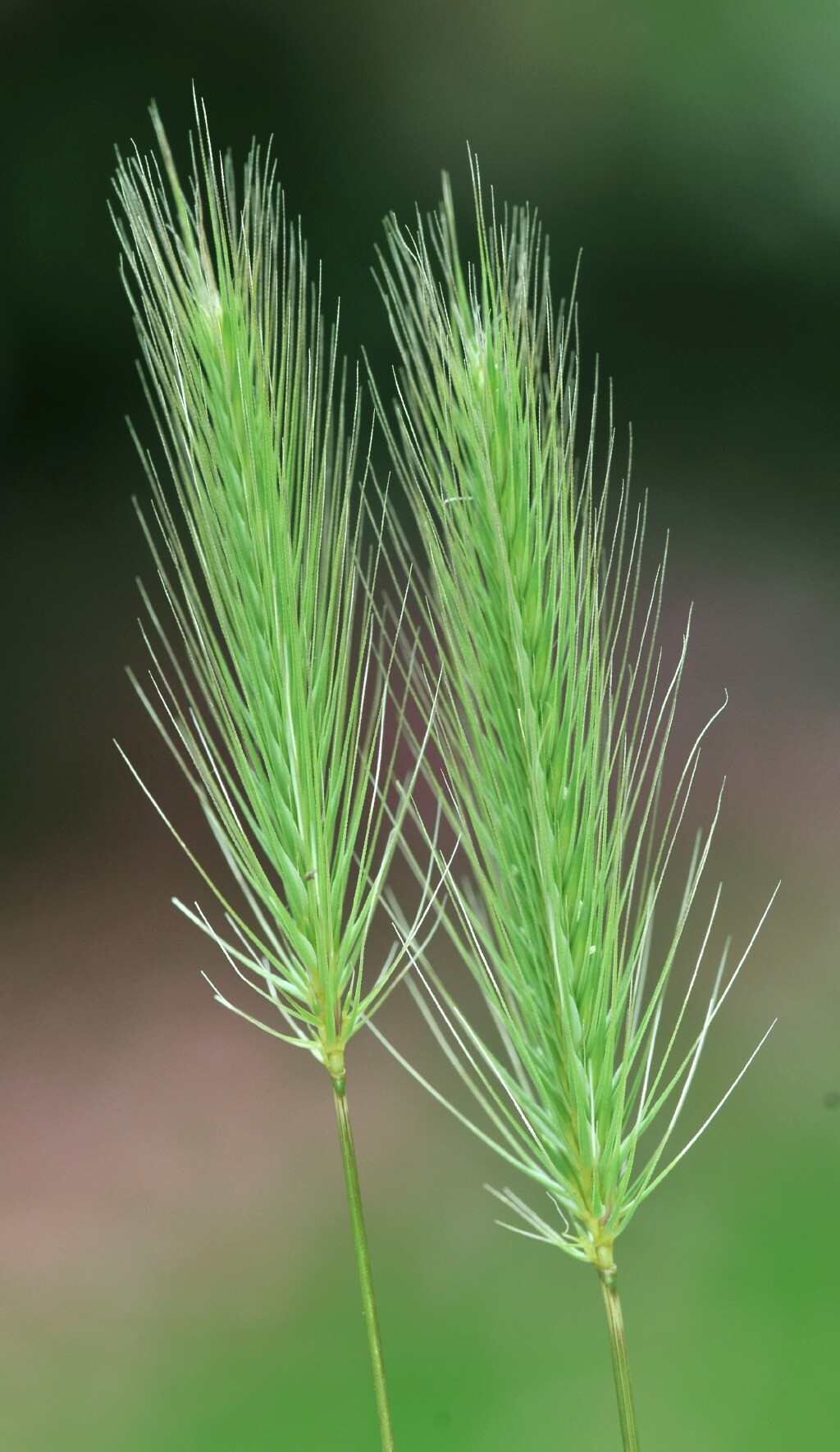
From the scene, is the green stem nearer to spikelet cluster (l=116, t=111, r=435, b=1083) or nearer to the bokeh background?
spikelet cluster (l=116, t=111, r=435, b=1083)

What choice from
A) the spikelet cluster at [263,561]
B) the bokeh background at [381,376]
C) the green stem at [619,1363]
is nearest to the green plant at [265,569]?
the spikelet cluster at [263,561]

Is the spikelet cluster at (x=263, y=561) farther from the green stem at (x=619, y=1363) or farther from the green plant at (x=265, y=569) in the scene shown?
the green stem at (x=619, y=1363)

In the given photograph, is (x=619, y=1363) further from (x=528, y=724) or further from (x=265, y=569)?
(x=265, y=569)

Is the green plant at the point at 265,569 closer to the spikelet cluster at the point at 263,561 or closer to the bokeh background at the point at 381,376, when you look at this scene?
the spikelet cluster at the point at 263,561

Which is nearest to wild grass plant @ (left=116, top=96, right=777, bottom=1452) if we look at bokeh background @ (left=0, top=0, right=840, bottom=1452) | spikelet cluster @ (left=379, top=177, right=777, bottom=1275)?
spikelet cluster @ (left=379, top=177, right=777, bottom=1275)

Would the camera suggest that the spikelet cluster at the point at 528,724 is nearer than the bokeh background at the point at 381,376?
Yes

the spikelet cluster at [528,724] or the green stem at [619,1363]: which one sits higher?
the spikelet cluster at [528,724]

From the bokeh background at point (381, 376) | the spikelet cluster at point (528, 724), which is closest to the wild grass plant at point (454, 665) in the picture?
the spikelet cluster at point (528, 724)

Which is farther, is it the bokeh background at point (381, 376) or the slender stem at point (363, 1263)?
the bokeh background at point (381, 376)

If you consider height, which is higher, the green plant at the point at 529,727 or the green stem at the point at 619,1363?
the green plant at the point at 529,727
